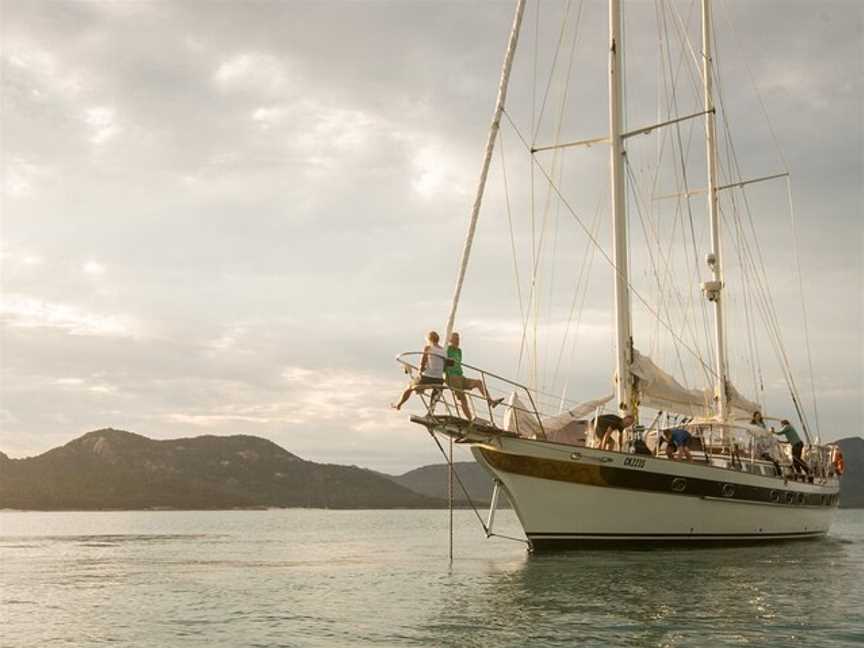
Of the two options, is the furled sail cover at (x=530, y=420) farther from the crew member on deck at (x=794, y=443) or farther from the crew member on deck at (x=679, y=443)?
the crew member on deck at (x=794, y=443)

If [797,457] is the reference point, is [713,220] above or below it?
above

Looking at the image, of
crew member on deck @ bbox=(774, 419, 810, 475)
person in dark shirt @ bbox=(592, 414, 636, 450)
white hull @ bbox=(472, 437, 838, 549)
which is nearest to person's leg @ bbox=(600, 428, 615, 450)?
person in dark shirt @ bbox=(592, 414, 636, 450)

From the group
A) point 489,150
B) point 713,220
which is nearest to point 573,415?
point 489,150

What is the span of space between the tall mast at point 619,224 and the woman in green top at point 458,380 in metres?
5.88

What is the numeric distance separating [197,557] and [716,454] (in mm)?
22128

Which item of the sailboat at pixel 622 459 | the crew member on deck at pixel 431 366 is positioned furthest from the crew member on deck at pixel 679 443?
the crew member on deck at pixel 431 366

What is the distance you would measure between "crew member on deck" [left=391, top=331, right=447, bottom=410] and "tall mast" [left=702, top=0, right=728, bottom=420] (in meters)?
17.3

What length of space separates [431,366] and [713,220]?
2141cm

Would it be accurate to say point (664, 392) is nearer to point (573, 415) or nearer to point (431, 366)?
point (573, 415)

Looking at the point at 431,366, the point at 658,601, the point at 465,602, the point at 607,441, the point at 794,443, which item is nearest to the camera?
the point at 658,601

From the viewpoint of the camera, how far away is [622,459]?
2683 cm

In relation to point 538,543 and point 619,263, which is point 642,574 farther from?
point 619,263

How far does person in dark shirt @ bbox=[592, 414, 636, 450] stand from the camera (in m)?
28.2

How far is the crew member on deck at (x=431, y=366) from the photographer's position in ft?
78.5
